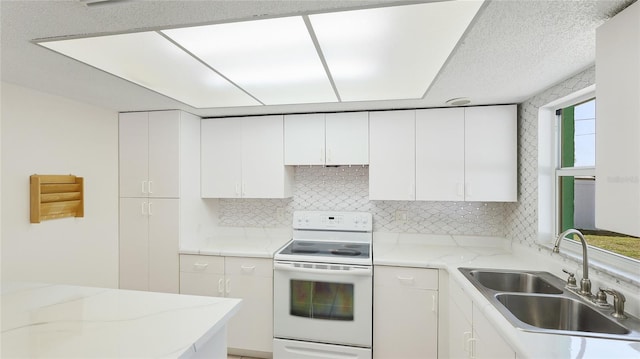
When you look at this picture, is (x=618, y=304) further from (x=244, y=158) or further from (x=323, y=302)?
(x=244, y=158)

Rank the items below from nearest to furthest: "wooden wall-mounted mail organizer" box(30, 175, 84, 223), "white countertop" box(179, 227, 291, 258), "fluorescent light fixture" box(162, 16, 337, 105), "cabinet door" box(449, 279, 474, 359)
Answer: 1. "fluorescent light fixture" box(162, 16, 337, 105)
2. "cabinet door" box(449, 279, 474, 359)
3. "wooden wall-mounted mail organizer" box(30, 175, 84, 223)
4. "white countertop" box(179, 227, 291, 258)

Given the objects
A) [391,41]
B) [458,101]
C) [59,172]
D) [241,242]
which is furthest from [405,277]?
[59,172]

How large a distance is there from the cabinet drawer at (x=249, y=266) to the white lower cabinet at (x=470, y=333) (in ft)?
4.53

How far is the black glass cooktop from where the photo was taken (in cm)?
244

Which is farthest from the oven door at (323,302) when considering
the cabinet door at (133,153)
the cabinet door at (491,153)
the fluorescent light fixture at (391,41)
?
the cabinet door at (133,153)

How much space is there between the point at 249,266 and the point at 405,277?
49.3 inches

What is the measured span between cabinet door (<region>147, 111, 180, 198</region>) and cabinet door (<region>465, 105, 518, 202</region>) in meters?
2.49

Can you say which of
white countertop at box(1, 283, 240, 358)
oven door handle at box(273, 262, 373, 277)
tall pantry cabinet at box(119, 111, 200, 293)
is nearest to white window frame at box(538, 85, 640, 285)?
oven door handle at box(273, 262, 373, 277)

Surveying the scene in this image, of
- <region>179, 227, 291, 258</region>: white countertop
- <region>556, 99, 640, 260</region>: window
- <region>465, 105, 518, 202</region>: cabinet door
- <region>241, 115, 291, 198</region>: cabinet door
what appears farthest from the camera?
<region>241, 115, 291, 198</region>: cabinet door

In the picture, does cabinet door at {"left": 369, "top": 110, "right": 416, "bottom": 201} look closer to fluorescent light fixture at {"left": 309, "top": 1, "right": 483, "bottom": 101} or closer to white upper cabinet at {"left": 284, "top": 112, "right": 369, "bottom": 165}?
white upper cabinet at {"left": 284, "top": 112, "right": 369, "bottom": 165}

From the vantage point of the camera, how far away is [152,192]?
267 cm

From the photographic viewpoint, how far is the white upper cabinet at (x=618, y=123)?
38.9 inches

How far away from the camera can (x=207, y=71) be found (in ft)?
5.68

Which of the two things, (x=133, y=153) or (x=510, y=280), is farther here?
(x=133, y=153)
